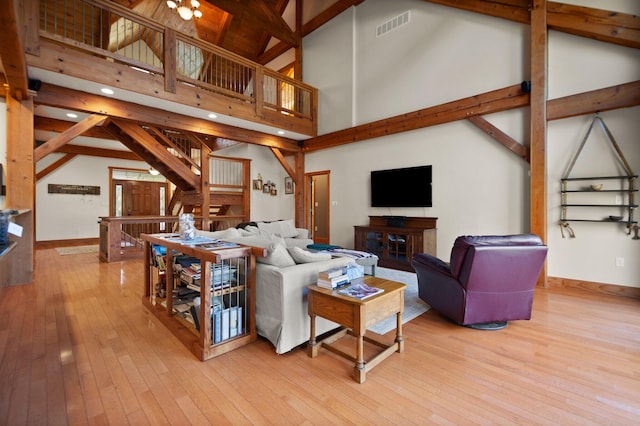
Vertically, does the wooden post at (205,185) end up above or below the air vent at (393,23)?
below

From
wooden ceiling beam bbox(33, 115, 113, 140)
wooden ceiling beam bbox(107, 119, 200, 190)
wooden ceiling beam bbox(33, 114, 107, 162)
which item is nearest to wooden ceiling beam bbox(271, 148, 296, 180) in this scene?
wooden ceiling beam bbox(107, 119, 200, 190)

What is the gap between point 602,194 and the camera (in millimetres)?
3736

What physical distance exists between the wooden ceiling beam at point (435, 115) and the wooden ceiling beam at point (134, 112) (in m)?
1.85

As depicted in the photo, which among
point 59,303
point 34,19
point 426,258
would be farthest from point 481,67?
point 59,303

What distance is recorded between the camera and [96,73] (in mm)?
3943

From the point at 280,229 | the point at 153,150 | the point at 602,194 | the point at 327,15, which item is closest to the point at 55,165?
the point at 153,150

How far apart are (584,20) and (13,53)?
6.34 meters

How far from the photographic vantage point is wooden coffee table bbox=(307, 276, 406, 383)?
1.86 m

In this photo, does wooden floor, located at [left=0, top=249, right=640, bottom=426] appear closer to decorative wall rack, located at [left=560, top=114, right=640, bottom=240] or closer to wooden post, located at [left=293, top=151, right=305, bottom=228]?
decorative wall rack, located at [left=560, top=114, right=640, bottom=240]

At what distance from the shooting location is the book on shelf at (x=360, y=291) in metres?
1.95

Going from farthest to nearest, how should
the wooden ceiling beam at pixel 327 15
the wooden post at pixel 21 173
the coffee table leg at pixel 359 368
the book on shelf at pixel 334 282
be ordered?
the wooden ceiling beam at pixel 327 15 < the wooden post at pixel 21 173 < the book on shelf at pixel 334 282 < the coffee table leg at pixel 359 368

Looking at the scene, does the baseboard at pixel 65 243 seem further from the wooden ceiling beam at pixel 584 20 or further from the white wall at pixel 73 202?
the wooden ceiling beam at pixel 584 20

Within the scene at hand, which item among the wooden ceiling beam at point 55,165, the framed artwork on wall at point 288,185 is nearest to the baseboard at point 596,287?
the framed artwork on wall at point 288,185

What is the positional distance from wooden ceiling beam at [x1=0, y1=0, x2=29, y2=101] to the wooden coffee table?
2.95 m
